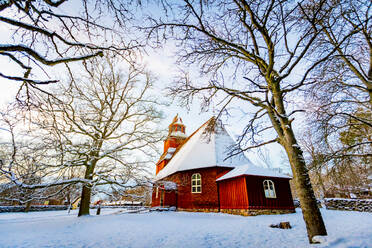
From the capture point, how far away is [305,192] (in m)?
4.29

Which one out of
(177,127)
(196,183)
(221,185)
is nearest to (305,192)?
(221,185)

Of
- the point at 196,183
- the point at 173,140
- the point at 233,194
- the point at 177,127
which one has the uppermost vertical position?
the point at 177,127

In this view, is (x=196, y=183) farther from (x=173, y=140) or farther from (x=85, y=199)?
(x=173, y=140)

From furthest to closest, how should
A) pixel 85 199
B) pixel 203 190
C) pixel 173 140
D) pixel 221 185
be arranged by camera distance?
pixel 173 140 → pixel 203 190 → pixel 221 185 → pixel 85 199

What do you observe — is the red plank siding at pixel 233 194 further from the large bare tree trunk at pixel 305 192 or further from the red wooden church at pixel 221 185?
the large bare tree trunk at pixel 305 192

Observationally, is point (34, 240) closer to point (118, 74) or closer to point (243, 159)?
point (118, 74)

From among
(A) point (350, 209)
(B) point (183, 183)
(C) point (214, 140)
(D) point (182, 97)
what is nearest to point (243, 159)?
(C) point (214, 140)

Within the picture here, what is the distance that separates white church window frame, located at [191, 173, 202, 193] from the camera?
51.8ft

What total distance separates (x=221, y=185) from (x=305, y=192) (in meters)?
11.0

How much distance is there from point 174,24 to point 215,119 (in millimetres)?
3893

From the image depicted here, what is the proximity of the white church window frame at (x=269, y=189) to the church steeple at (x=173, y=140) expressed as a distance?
14.1 m

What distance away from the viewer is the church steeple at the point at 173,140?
26.0m

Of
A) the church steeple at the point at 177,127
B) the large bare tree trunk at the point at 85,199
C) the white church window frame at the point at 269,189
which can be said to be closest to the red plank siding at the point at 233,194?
the white church window frame at the point at 269,189

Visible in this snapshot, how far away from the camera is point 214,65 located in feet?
22.7
